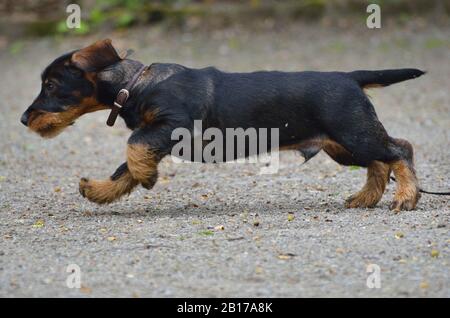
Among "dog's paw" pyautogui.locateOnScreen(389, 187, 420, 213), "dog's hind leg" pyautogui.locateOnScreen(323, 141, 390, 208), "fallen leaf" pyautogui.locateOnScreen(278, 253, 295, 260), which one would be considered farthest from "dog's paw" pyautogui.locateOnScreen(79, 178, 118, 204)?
"dog's paw" pyautogui.locateOnScreen(389, 187, 420, 213)

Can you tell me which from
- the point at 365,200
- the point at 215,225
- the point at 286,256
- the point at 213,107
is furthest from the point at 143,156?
the point at 365,200

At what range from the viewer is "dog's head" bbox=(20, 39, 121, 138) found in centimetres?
716

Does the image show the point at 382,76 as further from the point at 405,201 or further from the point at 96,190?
the point at 96,190

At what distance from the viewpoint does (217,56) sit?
54.4ft

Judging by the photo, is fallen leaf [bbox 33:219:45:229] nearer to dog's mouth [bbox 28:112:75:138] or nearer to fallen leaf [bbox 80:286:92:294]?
dog's mouth [bbox 28:112:75:138]

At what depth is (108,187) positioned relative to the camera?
23.8 feet

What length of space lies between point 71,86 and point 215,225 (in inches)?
66.5

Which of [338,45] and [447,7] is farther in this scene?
[447,7]

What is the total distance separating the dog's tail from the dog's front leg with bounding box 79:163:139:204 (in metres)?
2.03

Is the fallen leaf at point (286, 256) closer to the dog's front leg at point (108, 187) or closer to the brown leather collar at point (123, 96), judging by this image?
the dog's front leg at point (108, 187)
